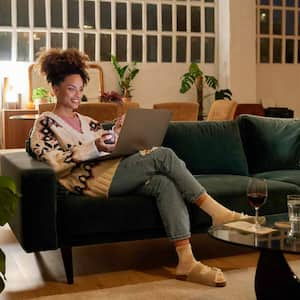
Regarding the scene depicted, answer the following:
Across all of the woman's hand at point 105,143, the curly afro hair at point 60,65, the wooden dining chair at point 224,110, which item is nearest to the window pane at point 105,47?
the wooden dining chair at point 224,110

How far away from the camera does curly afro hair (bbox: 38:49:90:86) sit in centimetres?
289

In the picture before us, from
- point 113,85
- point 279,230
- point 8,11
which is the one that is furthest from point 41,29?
point 279,230

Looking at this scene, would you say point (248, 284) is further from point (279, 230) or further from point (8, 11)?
point (8, 11)

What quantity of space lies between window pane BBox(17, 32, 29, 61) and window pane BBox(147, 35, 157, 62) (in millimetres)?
1633

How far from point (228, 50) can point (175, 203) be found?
5.23 m

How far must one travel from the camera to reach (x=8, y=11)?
6871mm

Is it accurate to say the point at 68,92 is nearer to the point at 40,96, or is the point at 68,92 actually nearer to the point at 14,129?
the point at 14,129

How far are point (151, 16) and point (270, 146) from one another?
432 cm

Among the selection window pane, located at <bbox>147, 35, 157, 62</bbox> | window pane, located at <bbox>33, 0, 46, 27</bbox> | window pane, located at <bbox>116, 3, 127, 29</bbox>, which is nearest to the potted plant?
window pane, located at <bbox>147, 35, 157, 62</bbox>

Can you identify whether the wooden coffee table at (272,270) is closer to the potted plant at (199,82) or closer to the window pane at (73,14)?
the potted plant at (199,82)

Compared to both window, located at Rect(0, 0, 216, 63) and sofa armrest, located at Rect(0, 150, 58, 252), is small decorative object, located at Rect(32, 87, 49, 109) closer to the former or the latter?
window, located at Rect(0, 0, 216, 63)

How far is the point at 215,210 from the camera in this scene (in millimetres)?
2654

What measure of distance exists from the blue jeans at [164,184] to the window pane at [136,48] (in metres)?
4.89

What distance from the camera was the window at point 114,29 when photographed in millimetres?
6930
